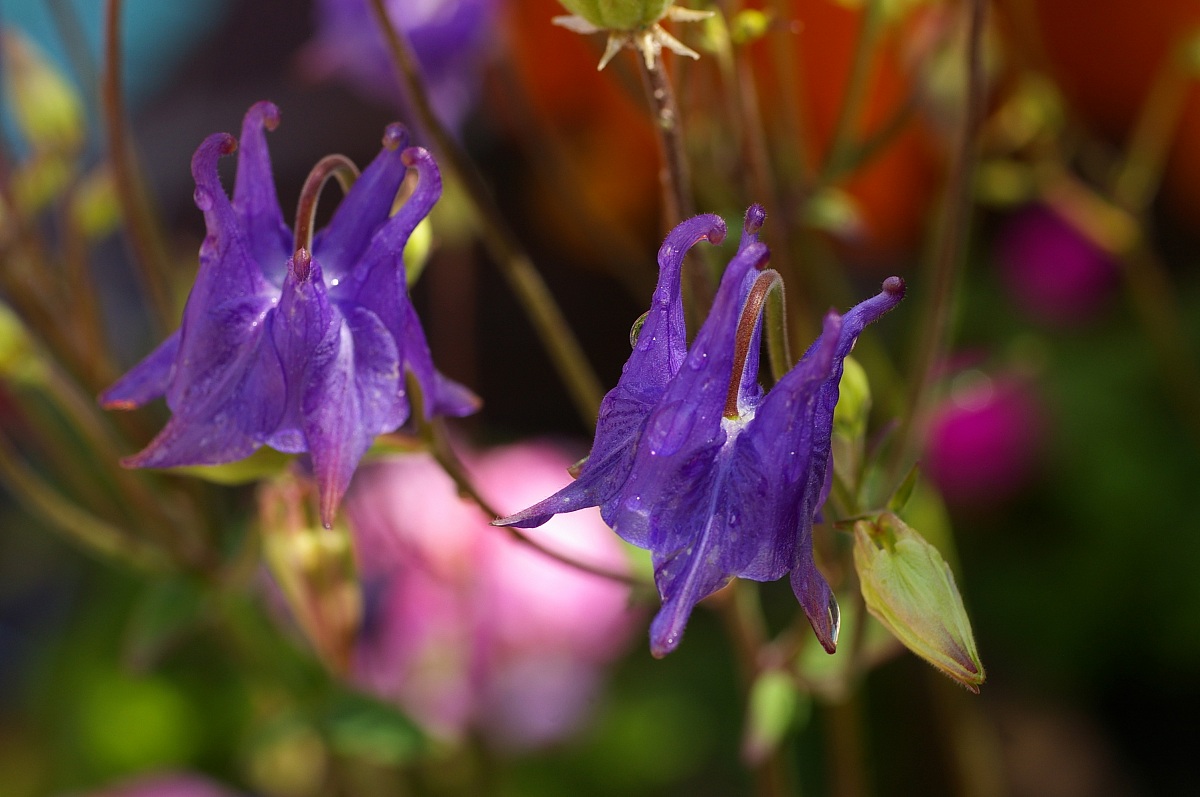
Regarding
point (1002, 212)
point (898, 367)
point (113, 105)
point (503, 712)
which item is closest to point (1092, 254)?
point (898, 367)

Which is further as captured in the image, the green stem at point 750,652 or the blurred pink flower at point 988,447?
the blurred pink flower at point 988,447

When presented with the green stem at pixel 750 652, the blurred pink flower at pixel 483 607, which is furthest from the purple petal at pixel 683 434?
the blurred pink flower at pixel 483 607

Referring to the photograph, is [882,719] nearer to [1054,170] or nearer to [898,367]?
[898,367]

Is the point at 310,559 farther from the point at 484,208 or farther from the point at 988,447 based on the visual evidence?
the point at 988,447

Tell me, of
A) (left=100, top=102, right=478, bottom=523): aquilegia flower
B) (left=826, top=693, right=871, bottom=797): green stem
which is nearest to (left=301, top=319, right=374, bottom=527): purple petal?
(left=100, top=102, right=478, bottom=523): aquilegia flower

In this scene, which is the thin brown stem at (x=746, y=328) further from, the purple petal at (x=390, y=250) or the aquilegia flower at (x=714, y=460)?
the purple petal at (x=390, y=250)

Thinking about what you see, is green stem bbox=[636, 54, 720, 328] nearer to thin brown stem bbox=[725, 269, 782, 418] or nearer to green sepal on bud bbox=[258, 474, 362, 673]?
thin brown stem bbox=[725, 269, 782, 418]
